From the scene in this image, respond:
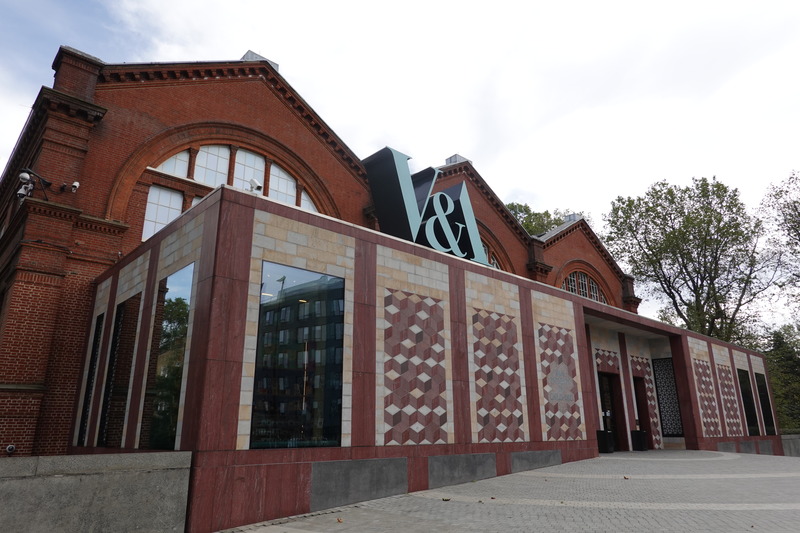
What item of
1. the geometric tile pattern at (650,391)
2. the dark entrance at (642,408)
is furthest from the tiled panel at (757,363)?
the dark entrance at (642,408)

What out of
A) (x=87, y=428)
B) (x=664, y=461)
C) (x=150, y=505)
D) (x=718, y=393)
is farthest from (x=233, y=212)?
(x=718, y=393)

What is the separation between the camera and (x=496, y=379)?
13828 mm

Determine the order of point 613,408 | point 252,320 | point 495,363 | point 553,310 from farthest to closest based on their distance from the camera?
point 613,408
point 553,310
point 495,363
point 252,320

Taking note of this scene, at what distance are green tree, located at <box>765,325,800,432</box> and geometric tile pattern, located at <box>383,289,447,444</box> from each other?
36.5m

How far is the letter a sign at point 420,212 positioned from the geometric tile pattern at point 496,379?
2748 millimetres

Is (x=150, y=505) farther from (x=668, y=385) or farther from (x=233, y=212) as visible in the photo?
(x=668, y=385)

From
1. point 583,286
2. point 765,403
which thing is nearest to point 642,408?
point 583,286

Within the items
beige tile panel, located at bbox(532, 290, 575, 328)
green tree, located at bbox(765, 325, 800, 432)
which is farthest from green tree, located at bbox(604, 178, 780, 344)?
beige tile panel, located at bbox(532, 290, 575, 328)

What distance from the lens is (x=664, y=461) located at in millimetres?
16156

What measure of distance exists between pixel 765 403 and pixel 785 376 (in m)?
15.1

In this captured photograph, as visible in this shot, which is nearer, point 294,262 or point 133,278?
point 294,262

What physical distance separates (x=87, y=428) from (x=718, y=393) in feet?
81.7

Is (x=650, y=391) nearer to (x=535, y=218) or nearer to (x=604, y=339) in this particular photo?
(x=604, y=339)

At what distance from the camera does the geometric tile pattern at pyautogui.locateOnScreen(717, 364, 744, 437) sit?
2403cm
